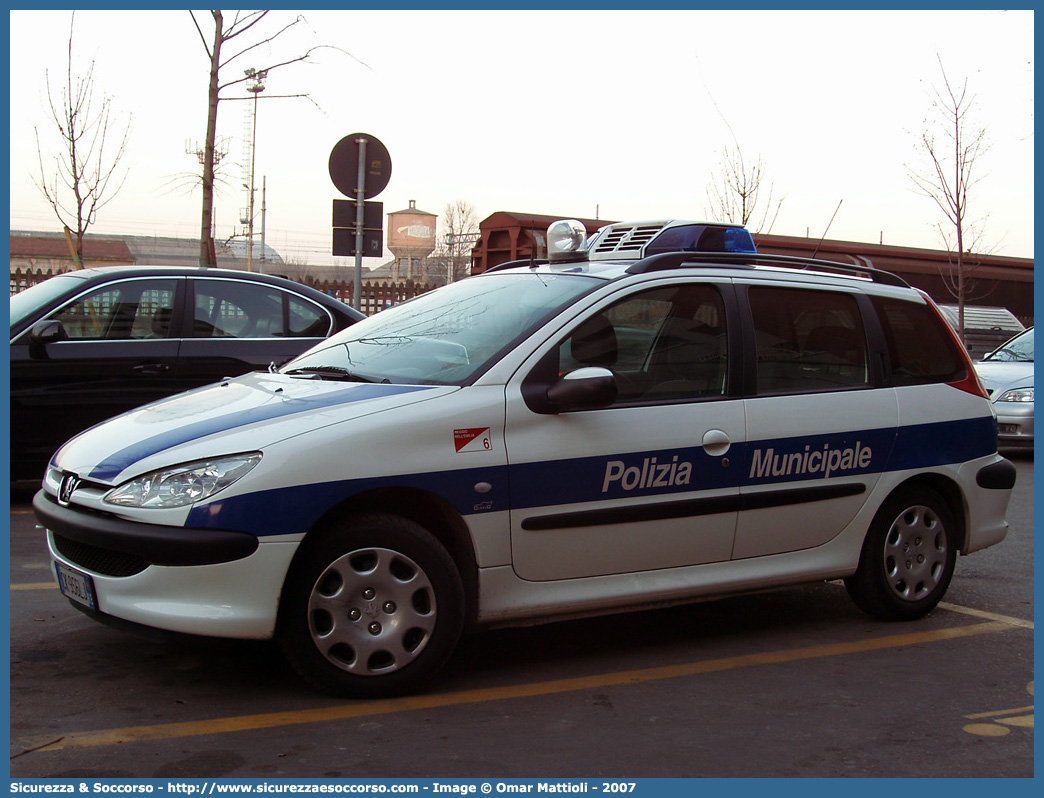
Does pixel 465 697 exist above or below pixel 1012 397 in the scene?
below

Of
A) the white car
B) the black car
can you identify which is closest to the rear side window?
the black car

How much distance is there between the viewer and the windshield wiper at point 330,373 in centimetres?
444

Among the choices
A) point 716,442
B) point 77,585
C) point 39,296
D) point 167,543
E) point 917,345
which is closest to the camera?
point 167,543

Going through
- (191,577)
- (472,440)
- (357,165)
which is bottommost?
(191,577)

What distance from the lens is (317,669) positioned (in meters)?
3.88

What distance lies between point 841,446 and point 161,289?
501 centimetres

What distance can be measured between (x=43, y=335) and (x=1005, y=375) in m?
9.64

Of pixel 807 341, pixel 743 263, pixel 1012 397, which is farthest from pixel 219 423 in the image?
pixel 1012 397

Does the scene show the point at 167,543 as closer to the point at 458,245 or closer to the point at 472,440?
the point at 472,440

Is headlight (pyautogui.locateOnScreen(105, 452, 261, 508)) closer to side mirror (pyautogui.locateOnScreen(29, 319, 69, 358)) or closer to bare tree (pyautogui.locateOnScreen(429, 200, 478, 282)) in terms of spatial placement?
side mirror (pyautogui.locateOnScreen(29, 319, 69, 358))

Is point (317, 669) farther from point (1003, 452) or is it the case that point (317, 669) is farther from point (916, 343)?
point (1003, 452)

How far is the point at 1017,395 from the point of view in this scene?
462 inches

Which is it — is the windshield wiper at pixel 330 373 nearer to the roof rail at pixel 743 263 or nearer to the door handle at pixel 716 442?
the roof rail at pixel 743 263

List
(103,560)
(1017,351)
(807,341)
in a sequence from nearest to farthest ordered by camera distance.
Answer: (103,560)
(807,341)
(1017,351)
